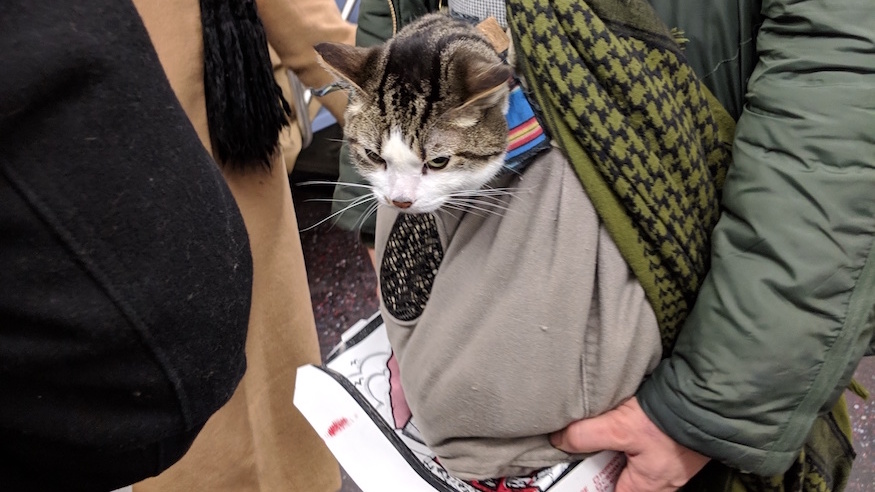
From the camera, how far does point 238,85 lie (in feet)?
2.61

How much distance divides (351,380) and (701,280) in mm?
431

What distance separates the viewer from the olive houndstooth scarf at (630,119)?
50 centimetres

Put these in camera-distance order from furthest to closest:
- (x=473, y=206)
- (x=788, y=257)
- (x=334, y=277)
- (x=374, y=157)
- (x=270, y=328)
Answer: (x=334, y=277), (x=270, y=328), (x=374, y=157), (x=473, y=206), (x=788, y=257)

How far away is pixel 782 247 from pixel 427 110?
40cm

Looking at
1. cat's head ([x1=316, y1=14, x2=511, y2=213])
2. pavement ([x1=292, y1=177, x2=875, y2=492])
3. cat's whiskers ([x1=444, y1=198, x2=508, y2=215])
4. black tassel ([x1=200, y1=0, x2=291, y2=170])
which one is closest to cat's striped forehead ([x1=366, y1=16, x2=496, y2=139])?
cat's head ([x1=316, y1=14, x2=511, y2=213])

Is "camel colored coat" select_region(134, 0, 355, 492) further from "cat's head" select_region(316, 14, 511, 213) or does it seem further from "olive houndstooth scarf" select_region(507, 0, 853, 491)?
"olive houndstooth scarf" select_region(507, 0, 853, 491)

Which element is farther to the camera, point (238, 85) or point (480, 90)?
point (238, 85)

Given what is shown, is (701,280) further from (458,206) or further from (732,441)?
(458,206)

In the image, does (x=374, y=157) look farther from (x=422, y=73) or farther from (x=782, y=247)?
(x=782, y=247)

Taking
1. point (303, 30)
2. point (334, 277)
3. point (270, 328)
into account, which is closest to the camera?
point (303, 30)

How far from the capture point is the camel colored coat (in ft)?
2.92

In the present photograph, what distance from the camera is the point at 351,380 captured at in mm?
714

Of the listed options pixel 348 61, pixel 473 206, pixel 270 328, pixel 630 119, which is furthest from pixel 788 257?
pixel 270 328

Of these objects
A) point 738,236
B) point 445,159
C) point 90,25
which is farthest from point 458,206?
point 90,25
